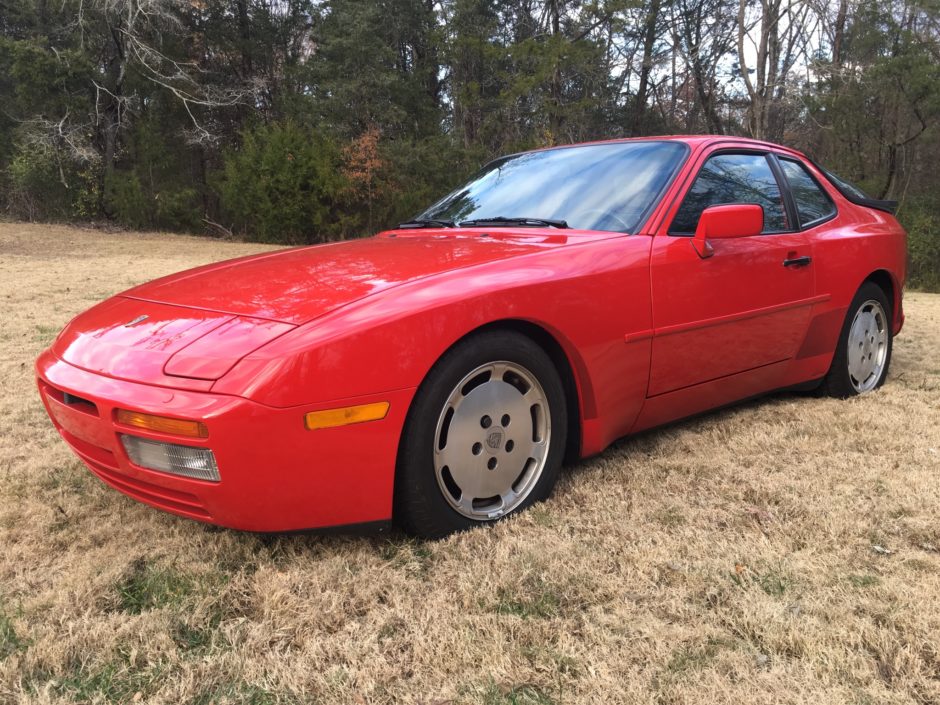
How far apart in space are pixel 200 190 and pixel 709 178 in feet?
75.4

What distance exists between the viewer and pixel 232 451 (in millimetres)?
1763

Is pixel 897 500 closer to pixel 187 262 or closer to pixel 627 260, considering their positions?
pixel 627 260

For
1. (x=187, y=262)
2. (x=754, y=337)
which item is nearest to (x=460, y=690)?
(x=754, y=337)

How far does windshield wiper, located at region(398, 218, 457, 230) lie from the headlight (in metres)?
1.70

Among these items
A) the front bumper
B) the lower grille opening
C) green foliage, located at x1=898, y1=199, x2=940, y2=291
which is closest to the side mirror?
the front bumper

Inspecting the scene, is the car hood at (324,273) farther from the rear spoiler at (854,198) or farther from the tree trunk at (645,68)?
the tree trunk at (645,68)

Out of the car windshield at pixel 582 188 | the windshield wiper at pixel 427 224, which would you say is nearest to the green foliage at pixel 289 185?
the windshield wiper at pixel 427 224

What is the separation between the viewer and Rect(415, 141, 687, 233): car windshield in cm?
280

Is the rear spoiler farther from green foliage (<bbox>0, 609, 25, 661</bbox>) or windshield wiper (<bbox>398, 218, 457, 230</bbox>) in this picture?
green foliage (<bbox>0, 609, 25, 661</bbox>)

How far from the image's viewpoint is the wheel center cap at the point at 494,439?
2229mm

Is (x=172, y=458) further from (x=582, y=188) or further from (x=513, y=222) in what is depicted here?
(x=582, y=188)

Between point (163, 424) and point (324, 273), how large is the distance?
2.57 ft

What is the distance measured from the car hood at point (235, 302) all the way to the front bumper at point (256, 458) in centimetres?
8

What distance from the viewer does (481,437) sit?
7.24 ft
